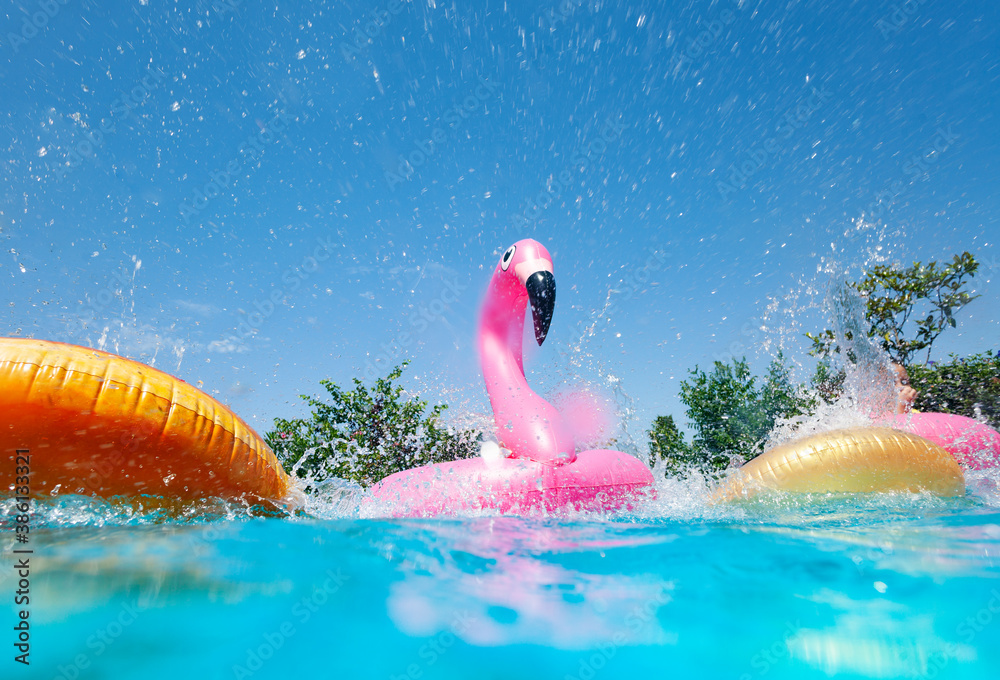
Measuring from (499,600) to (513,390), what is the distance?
2.93 metres

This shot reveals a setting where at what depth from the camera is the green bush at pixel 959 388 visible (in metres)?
11.8

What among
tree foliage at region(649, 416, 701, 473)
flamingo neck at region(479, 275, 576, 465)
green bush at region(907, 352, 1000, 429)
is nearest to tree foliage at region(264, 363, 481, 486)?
flamingo neck at region(479, 275, 576, 465)

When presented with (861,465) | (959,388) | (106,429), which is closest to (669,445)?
(959,388)

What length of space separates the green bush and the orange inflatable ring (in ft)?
48.8

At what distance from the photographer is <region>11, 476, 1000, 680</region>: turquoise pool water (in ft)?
5.92

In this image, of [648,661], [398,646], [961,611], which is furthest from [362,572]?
[961,611]

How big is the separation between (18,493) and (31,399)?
65cm

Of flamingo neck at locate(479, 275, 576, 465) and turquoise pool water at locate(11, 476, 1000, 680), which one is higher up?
flamingo neck at locate(479, 275, 576, 465)

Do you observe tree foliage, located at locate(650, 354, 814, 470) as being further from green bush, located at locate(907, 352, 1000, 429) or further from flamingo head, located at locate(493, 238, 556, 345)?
flamingo head, located at locate(493, 238, 556, 345)

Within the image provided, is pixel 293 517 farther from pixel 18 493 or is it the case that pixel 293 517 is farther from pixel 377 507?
pixel 18 493

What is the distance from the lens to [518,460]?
454 cm

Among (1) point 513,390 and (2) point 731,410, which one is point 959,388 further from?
(1) point 513,390

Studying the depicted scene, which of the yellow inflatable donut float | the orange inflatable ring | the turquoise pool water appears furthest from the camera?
the yellow inflatable donut float

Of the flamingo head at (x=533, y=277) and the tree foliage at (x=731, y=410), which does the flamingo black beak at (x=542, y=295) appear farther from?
the tree foliage at (x=731, y=410)
